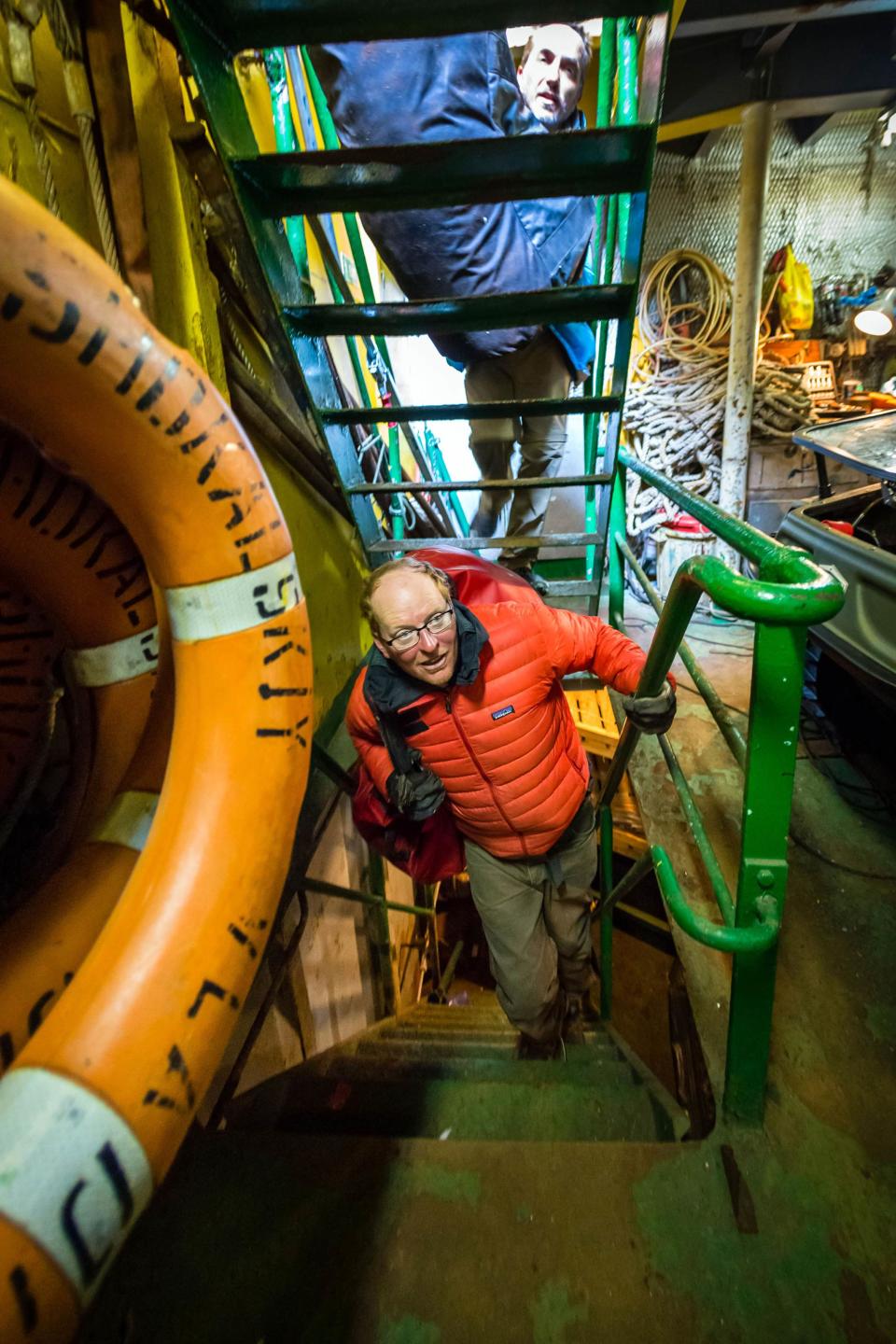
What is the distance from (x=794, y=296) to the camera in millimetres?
7020

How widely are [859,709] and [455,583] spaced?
2453mm

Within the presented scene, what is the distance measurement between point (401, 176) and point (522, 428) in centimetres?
154

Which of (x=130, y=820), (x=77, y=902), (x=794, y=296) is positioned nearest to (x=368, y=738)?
(x=130, y=820)

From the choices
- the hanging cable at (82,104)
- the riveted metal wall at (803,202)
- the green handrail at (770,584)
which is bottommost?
the green handrail at (770,584)

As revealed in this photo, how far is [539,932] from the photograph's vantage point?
7.53 feet

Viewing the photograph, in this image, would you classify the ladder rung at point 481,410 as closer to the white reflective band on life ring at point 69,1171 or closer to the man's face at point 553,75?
the man's face at point 553,75

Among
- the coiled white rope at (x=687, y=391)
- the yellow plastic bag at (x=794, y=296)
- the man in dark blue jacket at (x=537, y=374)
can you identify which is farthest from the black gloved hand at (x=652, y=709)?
the yellow plastic bag at (x=794, y=296)

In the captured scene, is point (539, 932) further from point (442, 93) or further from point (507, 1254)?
point (442, 93)

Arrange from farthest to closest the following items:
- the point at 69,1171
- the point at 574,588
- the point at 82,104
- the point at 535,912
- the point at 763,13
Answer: the point at 763,13, the point at 574,588, the point at 535,912, the point at 82,104, the point at 69,1171

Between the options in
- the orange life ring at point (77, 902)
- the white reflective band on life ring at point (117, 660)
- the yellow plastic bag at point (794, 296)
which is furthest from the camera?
the yellow plastic bag at point (794, 296)

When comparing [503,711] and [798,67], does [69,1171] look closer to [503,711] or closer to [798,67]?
[503,711]

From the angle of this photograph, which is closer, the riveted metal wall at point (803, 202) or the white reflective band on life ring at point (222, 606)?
the white reflective band on life ring at point (222, 606)

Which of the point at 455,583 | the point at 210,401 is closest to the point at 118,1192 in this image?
the point at 210,401

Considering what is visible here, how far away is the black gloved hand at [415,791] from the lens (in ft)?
6.03
